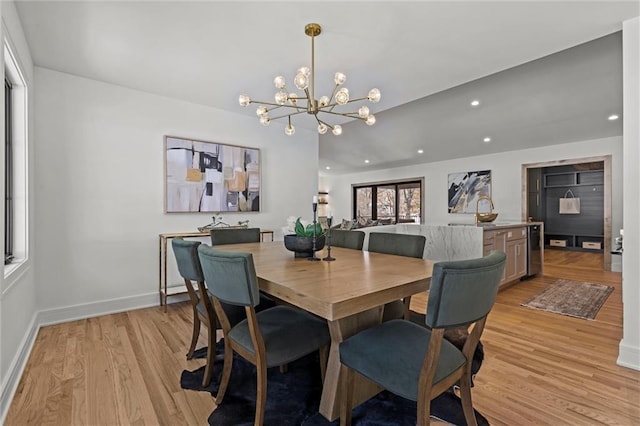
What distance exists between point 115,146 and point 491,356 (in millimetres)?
3978

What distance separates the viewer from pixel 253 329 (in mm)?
1436

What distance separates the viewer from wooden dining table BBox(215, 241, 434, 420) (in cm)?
127

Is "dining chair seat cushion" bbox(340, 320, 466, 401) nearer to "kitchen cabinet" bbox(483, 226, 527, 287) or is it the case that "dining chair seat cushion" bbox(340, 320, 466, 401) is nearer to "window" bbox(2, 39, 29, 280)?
"window" bbox(2, 39, 29, 280)

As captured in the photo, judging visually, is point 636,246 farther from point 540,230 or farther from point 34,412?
point 34,412

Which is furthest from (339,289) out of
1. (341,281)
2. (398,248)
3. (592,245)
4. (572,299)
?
(592,245)

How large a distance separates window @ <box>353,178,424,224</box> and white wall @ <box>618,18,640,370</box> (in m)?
5.94

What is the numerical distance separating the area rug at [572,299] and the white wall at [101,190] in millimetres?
4144

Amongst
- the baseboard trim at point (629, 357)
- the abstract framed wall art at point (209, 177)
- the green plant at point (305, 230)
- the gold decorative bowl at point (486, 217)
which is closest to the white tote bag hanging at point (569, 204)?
the gold decorative bowl at point (486, 217)

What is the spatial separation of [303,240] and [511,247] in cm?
363

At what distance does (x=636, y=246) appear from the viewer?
2.14 meters

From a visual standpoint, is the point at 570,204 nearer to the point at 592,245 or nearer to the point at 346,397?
the point at 592,245

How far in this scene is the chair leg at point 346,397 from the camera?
1493 mm

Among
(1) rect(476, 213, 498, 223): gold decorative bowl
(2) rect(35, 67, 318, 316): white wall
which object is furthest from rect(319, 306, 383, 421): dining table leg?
(1) rect(476, 213, 498, 223): gold decorative bowl

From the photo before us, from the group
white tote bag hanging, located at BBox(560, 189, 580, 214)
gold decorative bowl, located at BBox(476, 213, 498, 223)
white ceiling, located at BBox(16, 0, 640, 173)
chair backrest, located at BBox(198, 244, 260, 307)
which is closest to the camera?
chair backrest, located at BBox(198, 244, 260, 307)
